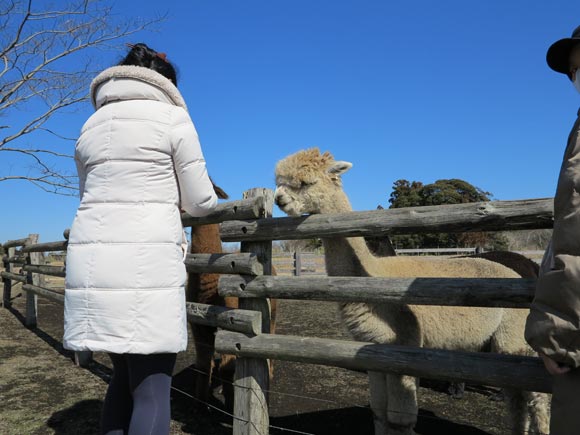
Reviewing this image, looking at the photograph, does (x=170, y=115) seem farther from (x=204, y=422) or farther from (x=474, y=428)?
(x=474, y=428)

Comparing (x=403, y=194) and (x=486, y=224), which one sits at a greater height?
(x=403, y=194)

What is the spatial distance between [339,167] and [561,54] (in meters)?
2.36

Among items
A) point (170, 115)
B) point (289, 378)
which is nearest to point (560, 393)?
point (170, 115)

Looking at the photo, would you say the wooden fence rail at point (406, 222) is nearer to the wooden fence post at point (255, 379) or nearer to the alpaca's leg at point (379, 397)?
the wooden fence post at point (255, 379)

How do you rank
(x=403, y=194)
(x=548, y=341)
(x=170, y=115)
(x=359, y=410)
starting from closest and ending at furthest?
(x=548, y=341) < (x=170, y=115) < (x=359, y=410) < (x=403, y=194)

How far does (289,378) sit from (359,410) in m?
1.24

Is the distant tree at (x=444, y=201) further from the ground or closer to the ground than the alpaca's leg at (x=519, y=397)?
further from the ground

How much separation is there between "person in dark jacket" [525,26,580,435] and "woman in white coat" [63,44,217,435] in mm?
1486

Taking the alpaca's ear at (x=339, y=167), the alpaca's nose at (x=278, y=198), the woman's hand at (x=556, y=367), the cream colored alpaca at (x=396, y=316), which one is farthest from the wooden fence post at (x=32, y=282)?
the woman's hand at (x=556, y=367)

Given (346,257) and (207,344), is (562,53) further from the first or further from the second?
(207,344)

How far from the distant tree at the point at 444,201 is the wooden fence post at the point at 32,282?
55.8 ft

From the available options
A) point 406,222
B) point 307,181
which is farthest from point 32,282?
point 406,222

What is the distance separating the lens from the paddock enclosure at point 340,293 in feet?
8.25

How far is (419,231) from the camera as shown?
292cm
